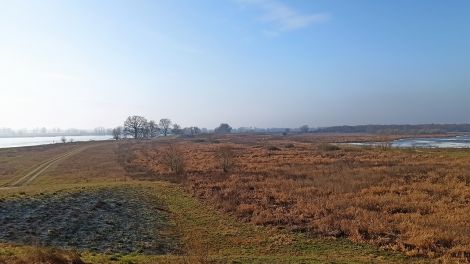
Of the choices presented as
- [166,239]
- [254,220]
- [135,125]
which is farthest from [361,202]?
[135,125]

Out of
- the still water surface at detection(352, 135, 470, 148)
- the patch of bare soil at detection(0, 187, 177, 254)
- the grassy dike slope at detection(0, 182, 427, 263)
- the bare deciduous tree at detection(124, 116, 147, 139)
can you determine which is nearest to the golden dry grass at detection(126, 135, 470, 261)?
the grassy dike slope at detection(0, 182, 427, 263)

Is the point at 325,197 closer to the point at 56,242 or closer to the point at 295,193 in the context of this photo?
the point at 295,193

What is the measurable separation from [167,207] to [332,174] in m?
19.6

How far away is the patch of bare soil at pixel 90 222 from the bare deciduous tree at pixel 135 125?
150862mm

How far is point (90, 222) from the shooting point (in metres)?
22.9

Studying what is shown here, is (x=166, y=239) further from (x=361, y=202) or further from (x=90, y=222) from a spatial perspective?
(x=361, y=202)

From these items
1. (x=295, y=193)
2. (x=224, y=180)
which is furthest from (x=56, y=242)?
(x=224, y=180)

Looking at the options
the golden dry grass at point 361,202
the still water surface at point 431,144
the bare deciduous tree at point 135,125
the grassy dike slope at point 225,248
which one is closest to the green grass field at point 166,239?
the grassy dike slope at point 225,248

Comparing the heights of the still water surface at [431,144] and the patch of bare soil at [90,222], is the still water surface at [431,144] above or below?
below

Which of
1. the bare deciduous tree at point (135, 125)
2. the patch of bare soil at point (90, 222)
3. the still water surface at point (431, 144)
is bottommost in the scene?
the still water surface at point (431, 144)

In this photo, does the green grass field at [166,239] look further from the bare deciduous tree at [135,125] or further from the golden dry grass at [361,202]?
the bare deciduous tree at [135,125]

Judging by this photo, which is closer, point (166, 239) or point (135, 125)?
point (166, 239)

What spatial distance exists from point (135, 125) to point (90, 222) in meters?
159

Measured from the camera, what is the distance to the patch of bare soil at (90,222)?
18531 millimetres
